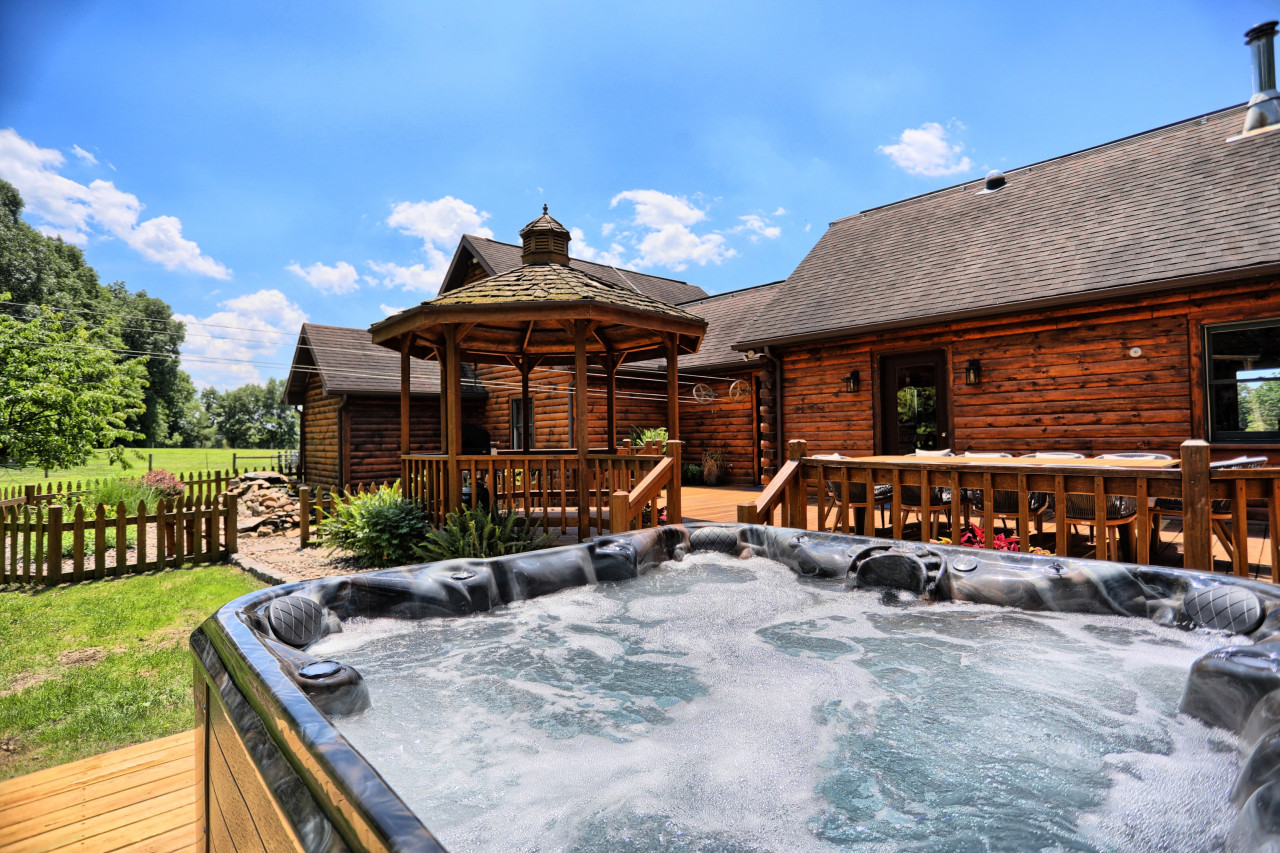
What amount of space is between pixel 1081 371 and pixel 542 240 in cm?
655

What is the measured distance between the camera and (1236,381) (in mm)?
6305

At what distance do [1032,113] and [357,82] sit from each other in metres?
12.1

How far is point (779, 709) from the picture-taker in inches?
84.4

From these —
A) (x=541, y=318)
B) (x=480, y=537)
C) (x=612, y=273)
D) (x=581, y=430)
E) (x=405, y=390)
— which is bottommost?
(x=480, y=537)

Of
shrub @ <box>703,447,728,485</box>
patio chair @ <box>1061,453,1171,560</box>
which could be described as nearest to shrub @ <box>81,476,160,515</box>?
shrub @ <box>703,447,728,485</box>

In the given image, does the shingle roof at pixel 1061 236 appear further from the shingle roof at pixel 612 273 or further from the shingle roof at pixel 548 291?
the shingle roof at pixel 612 273

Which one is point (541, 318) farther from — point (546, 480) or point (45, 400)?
point (45, 400)

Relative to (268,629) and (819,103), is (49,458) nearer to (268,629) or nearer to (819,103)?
(268,629)

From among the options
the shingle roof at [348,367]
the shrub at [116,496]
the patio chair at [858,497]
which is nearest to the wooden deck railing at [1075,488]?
the patio chair at [858,497]

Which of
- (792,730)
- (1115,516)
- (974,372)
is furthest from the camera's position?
(974,372)

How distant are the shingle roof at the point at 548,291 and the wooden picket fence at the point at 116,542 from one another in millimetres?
3583

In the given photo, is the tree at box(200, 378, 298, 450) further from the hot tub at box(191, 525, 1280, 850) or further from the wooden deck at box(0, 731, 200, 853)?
the hot tub at box(191, 525, 1280, 850)

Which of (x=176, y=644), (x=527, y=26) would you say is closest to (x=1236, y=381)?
(x=527, y=26)

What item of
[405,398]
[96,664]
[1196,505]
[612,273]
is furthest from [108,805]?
[612,273]
